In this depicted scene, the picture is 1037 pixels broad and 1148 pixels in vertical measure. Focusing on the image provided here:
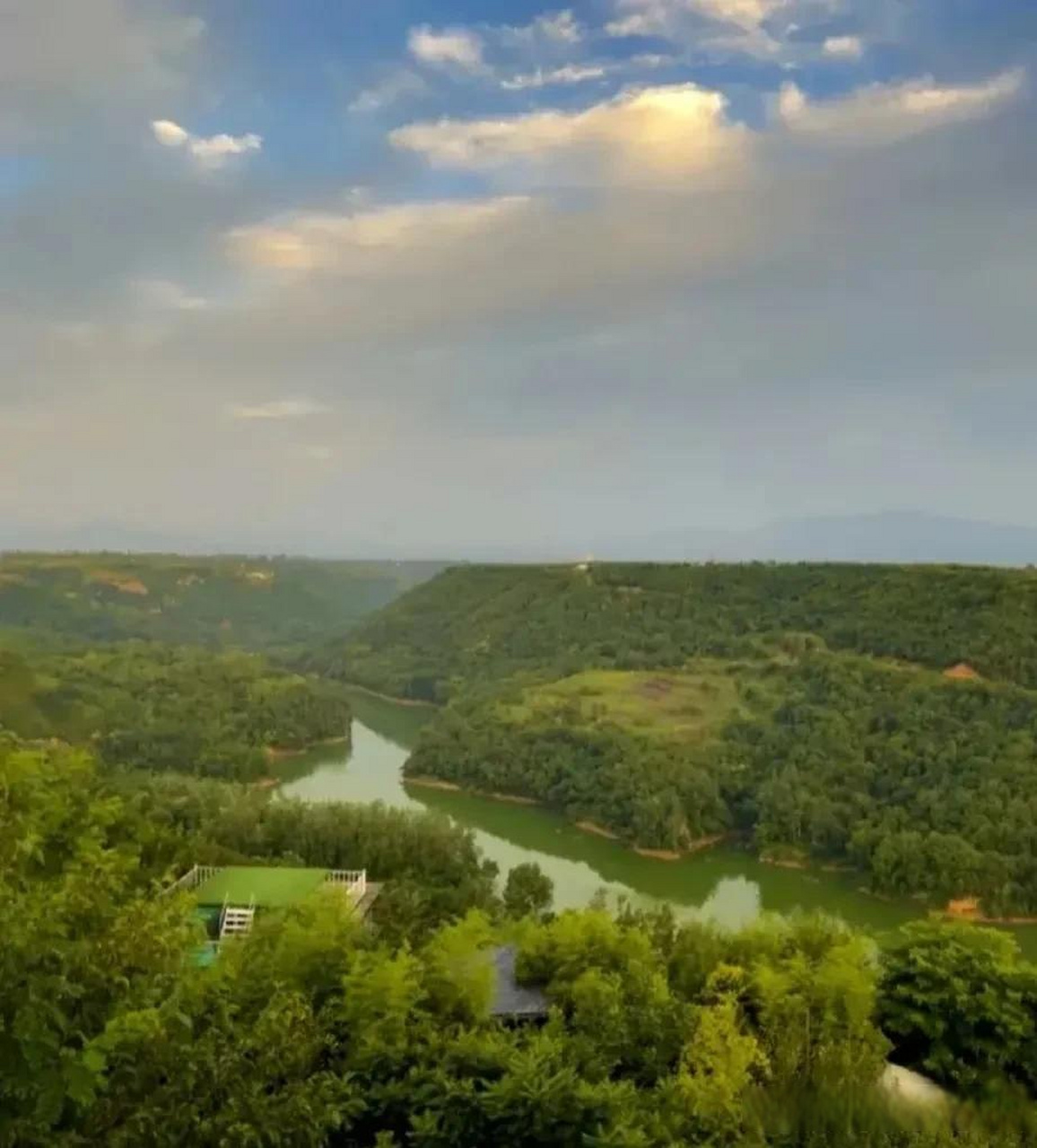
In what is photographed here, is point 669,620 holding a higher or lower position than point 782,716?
higher

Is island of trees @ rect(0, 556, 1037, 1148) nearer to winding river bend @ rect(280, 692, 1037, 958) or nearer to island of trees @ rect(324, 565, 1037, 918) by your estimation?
island of trees @ rect(324, 565, 1037, 918)

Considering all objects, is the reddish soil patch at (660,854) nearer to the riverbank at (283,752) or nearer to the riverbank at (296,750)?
the riverbank at (283,752)

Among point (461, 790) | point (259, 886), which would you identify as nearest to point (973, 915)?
point (259, 886)

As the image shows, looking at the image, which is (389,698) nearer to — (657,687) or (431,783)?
(657,687)

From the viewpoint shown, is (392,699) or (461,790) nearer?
(461,790)

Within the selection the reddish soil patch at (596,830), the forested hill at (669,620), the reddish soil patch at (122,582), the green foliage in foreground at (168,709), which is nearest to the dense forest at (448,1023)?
the reddish soil patch at (596,830)

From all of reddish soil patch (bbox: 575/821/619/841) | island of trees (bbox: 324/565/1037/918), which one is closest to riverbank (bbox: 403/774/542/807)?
island of trees (bbox: 324/565/1037/918)

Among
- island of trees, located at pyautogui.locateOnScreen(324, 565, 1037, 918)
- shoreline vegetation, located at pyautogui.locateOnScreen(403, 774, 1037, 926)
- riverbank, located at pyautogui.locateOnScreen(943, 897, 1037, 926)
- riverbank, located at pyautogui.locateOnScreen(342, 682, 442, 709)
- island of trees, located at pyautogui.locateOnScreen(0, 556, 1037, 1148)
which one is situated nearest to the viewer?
island of trees, located at pyautogui.locateOnScreen(0, 556, 1037, 1148)
